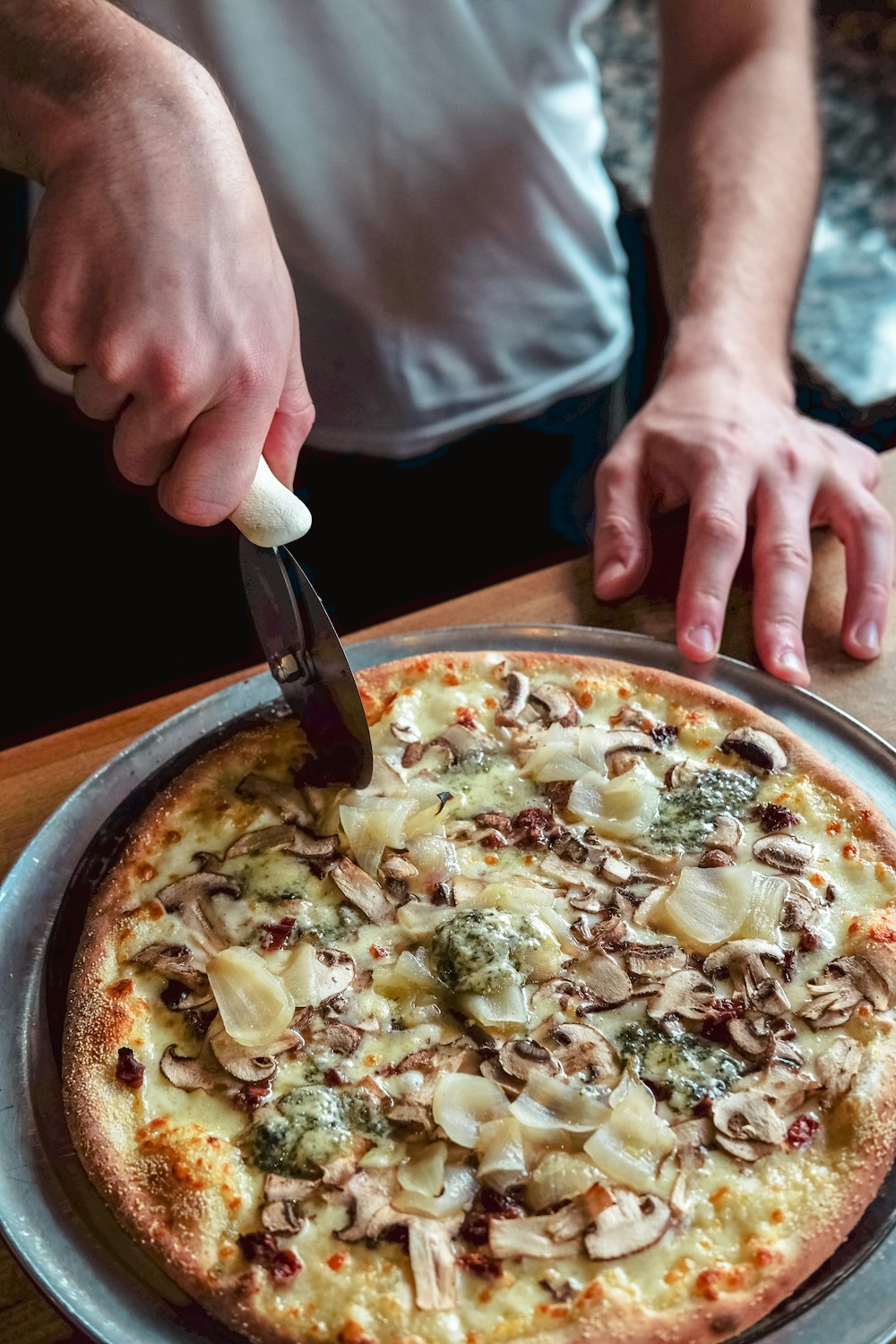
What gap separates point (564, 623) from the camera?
2332 millimetres

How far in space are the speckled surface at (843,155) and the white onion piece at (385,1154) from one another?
4.48 meters

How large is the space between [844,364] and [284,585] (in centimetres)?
407

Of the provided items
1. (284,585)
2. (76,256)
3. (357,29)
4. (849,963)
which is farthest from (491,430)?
(849,963)

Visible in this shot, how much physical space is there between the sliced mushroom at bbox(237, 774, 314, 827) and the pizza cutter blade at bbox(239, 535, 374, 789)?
0.04 meters

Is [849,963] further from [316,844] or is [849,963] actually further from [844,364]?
[844,364]

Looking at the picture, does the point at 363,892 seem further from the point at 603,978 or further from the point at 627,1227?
the point at 627,1227

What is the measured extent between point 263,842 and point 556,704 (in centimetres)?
54

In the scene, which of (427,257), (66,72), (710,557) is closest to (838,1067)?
(710,557)

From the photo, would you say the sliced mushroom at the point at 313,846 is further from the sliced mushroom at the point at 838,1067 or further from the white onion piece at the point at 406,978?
the sliced mushroom at the point at 838,1067

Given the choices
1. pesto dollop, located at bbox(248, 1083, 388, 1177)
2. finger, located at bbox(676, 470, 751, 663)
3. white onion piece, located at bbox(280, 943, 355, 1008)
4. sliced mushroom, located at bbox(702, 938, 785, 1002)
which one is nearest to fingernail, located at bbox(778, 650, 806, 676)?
finger, located at bbox(676, 470, 751, 663)

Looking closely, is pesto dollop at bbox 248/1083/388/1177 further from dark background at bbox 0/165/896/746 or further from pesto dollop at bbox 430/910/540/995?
dark background at bbox 0/165/896/746

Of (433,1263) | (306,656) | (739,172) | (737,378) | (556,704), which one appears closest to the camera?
(433,1263)

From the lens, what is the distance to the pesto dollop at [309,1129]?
58.2 inches

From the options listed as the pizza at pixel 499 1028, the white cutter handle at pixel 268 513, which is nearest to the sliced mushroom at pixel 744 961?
the pizza at pixel 499 1028
